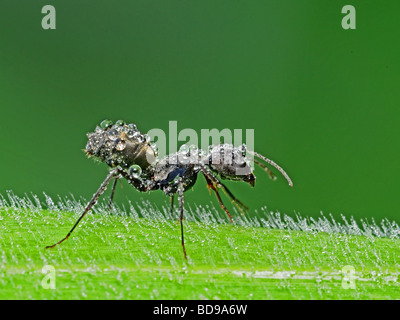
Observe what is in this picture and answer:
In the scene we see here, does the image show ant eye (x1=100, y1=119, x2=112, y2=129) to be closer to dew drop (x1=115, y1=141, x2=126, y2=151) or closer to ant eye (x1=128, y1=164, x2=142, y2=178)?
dew drop (x1=115, y1=141, x2=126, y2=151)

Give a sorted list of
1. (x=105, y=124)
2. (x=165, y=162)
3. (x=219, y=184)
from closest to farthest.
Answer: (x=219, y=184), (x=105, y=124), (x=165, y=162)

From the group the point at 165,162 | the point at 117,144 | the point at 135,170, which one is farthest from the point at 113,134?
the point at 165,162

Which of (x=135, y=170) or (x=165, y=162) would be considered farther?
(x=165, y=162)

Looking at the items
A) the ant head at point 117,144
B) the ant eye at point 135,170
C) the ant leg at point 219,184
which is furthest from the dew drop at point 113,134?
the ant leg at point 219,184

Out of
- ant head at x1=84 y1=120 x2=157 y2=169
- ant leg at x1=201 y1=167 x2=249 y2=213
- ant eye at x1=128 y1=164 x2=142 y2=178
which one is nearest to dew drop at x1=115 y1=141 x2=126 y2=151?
ant head at x1=84 y1=120 x2=157 y2=169

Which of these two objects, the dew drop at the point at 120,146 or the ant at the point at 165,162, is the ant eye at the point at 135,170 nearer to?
the ant at the point at 165,162

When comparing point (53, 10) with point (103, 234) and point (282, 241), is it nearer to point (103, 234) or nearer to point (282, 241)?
point (103, 234)

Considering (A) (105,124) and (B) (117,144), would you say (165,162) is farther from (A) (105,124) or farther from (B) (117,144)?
(A) (105,124)

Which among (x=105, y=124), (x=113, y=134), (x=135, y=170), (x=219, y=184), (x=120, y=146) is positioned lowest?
(x=219, y=184)
